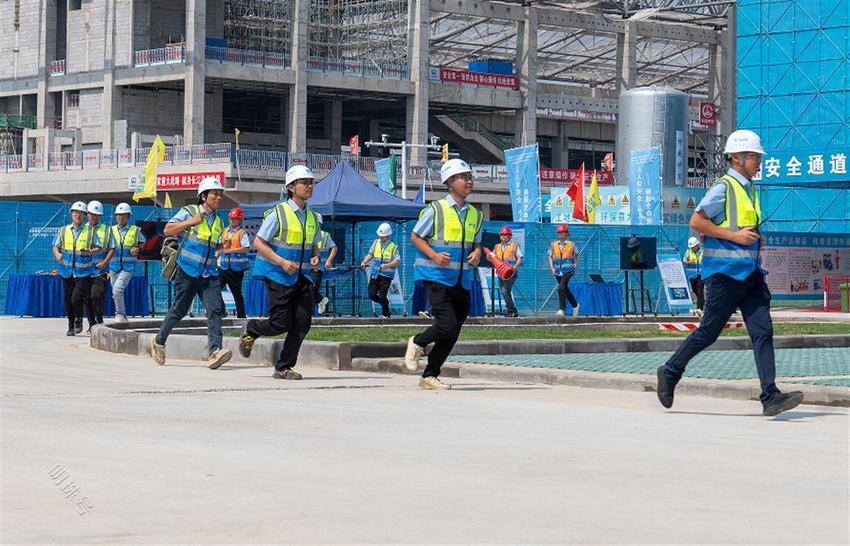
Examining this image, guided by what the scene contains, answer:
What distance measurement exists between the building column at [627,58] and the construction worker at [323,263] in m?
57.8

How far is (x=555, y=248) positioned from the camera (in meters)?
31.3

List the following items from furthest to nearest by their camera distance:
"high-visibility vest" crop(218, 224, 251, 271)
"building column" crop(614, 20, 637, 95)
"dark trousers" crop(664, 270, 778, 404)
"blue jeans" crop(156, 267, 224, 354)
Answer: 1. "building column" crop(614, 20, 637, 95)
2. "high-visibility vest" crop(218, 224, 251, 271)
3. "blue jeans" crop(156, 267, 224, 354)
4. "dark trousers" crop(664, 270, 778, 404)

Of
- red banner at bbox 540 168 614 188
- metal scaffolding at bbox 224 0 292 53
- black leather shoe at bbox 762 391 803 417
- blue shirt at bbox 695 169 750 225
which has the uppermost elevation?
metal scaffolding at bbox 224 0 292 53

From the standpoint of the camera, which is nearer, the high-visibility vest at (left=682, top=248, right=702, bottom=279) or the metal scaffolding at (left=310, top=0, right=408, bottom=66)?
the high-visibility vest at (left=682, top=248, right=702, bottom=279)

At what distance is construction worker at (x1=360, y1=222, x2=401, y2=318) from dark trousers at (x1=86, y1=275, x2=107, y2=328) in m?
8.23

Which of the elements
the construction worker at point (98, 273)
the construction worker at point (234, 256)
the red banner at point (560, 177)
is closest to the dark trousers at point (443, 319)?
the construction worker at point (98, 273)

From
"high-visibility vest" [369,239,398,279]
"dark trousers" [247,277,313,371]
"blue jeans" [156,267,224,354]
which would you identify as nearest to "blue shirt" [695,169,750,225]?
"dark trousers" [247,277,313,371]

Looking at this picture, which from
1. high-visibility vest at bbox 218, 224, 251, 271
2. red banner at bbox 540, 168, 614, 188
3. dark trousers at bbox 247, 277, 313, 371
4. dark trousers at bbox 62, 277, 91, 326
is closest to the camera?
dark trousers at bbox 247, 277, 313, 371

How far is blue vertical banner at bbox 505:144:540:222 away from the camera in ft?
143

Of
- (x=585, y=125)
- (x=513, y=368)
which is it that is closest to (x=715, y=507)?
(x=513, y=368)

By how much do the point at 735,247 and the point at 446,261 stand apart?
3097 mm

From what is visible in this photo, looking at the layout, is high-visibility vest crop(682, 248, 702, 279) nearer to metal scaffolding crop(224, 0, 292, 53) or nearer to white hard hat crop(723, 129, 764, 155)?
white hard hat crop(723, 129, 764, 155)

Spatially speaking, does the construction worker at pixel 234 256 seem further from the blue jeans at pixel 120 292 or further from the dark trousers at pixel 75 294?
the dark trousers at pixel 75 294

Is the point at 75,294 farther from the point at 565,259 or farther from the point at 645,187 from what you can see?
the point at 645,187
